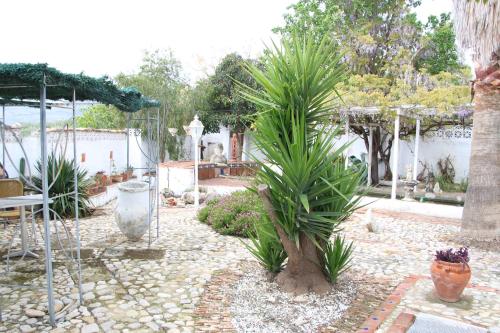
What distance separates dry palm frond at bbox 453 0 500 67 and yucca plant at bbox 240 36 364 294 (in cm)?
395

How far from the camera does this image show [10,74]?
3.32 metres

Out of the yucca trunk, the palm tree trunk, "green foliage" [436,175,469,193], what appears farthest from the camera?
"green foliage" [436,175,469,193]

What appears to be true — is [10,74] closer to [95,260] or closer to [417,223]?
[95,260]

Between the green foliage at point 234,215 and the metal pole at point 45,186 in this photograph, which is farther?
the green foliage at point 234,215

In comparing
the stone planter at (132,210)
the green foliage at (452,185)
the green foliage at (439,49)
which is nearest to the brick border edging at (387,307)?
the stone planter at (132,210)

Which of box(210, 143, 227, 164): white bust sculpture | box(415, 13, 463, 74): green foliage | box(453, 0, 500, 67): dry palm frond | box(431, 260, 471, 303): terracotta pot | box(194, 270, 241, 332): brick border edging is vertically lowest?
box(194, 270, 241, 332): brick border edging

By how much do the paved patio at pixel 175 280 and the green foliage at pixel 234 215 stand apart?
22 centimetres

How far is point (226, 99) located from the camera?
63.7 ft

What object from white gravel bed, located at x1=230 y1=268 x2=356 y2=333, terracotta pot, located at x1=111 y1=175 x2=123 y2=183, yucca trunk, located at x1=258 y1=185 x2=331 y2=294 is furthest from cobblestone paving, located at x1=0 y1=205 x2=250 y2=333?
terracotta pot, located at x1=111 y1=175 x2=123 y2=183

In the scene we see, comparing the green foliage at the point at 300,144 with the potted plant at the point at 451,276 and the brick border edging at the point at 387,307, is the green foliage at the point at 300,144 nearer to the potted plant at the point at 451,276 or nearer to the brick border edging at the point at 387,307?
the brick border edging at the point at 387,307

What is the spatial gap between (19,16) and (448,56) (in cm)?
1741

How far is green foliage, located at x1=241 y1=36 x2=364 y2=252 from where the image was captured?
3961 millimetres

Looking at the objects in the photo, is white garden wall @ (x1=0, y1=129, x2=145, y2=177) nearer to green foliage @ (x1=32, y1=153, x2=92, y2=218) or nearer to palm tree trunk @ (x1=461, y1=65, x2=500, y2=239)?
green foliage @ (x1=32, y1=153, x2=92, y2=218)

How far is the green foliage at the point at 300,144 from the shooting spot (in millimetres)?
3961
